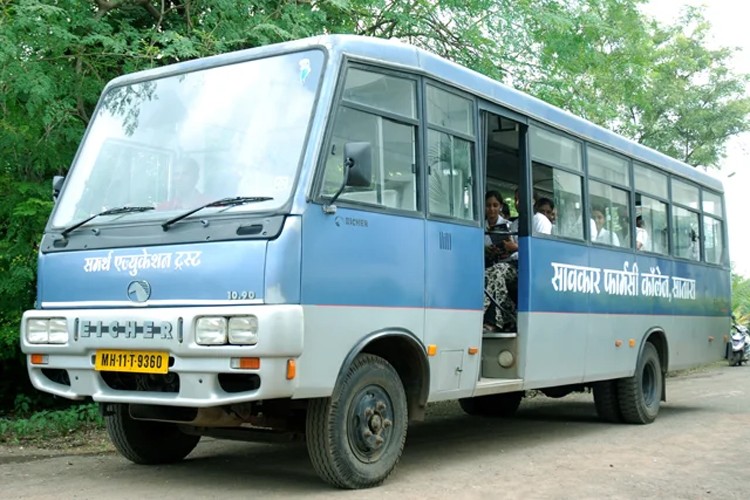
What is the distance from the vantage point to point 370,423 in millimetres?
6934

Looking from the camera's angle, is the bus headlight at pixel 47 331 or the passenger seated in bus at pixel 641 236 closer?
the bus headlight at pixel 47 331

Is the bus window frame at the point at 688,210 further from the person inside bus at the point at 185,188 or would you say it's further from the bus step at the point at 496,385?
the person inside bus at the point at 185,188

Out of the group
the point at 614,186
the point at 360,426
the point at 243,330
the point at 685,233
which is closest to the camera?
the point at 243,330

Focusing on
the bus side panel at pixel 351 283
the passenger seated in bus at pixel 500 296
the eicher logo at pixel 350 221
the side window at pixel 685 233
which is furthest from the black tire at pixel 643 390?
the eicher logo at pixel 350 221

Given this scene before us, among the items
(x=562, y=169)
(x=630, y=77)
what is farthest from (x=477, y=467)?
(x=630, y=77)

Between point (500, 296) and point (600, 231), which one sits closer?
point (500, 296)

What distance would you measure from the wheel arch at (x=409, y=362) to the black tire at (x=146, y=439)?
186 cm

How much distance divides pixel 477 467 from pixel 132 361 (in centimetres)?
299

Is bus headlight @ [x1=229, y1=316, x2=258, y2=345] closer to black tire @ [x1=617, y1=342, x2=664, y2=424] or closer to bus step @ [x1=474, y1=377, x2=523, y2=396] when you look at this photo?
bus step @ [x1=474, y1=377, x2=523, y2=396]

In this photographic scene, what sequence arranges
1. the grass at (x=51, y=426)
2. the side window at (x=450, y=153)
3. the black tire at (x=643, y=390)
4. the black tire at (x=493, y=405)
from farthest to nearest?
1. the black tire at (x=493, y=405)
2. the black tire at (x=643, y=390)
3. the grass at (x=51, y=426)
4. the side window at (x=450, y=153)

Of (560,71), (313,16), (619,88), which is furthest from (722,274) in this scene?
(313,16)

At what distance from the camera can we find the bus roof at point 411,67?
6.96m

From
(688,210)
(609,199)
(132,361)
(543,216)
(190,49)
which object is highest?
(190,49)

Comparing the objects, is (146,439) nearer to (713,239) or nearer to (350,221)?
(350,221)
